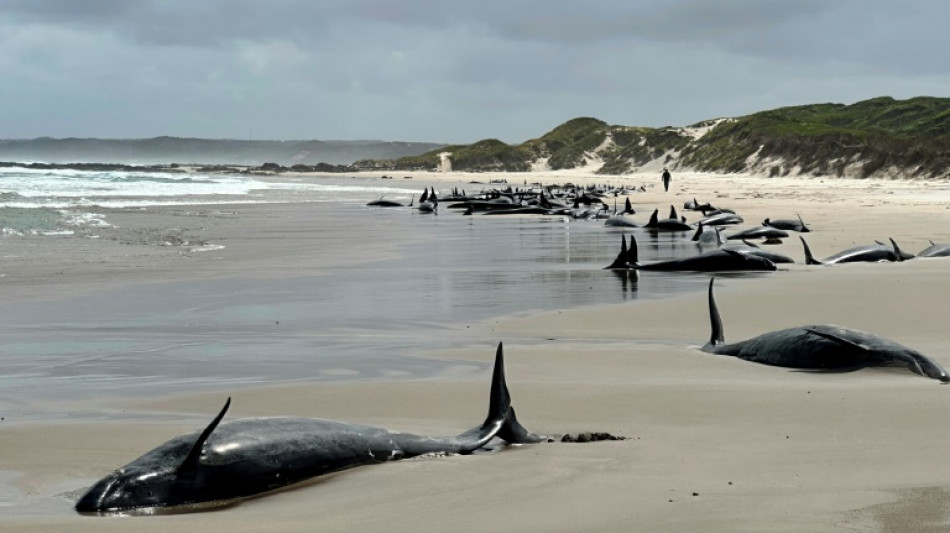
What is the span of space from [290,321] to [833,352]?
4.71 meters

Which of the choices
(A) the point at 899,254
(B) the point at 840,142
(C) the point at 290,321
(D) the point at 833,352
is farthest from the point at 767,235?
(B) the point at 840,142

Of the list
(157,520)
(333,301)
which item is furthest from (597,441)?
(333,301)

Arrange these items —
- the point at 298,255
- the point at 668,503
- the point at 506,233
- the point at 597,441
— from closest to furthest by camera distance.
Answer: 1. the point at 668,503
2. the point at 597,441
3. the point at 298,255
4. the point at 506,233

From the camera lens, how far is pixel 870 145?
5862cm

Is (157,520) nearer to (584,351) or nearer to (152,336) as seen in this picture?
(584,351)

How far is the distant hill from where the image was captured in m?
55.8

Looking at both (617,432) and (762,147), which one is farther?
(762,147)

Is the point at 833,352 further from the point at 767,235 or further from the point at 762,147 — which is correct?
the point at 762,147

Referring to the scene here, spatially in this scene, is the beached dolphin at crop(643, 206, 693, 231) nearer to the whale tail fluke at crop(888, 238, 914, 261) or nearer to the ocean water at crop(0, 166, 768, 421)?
the ocean water at crop(0, 166, 768, 421)

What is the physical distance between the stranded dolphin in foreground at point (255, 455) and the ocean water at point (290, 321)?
1.67 meters

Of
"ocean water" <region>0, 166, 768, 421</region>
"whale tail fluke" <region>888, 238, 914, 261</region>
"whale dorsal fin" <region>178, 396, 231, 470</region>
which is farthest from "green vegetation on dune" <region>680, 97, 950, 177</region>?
"whale dorsal fin" <region>178, 396, 231, 470</region>

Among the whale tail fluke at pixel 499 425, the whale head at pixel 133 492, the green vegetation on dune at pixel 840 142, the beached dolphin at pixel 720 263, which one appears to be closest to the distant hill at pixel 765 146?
the green vegetation on dune at pixel 840 142

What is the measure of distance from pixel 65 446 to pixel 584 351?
3.80m

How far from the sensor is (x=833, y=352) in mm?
6801
